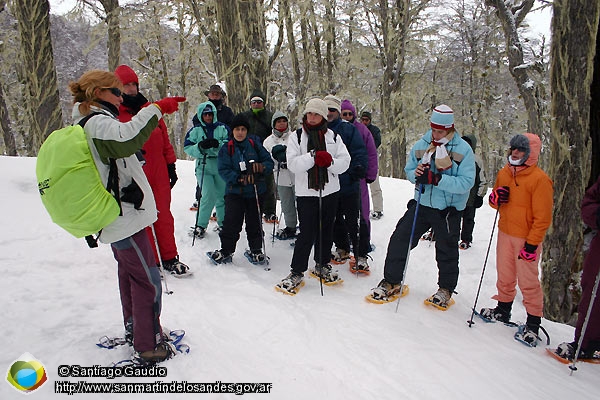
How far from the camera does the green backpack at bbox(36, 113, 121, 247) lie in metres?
2.43

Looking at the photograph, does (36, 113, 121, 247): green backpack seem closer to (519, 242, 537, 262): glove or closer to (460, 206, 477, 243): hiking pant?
(519, 242, 537, 262): glove

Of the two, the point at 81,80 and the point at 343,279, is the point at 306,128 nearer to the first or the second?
the point at 343,279

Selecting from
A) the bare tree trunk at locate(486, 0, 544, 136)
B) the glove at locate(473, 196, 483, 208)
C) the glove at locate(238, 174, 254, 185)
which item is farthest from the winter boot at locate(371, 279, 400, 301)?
the bare tree trunk at locate(486, 0, 544, 136)

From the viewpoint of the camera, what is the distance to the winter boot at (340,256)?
5689 millimetres

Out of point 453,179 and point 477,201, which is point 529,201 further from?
point 477,201

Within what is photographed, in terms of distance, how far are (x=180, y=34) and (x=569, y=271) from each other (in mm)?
18523

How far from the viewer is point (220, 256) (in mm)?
5156

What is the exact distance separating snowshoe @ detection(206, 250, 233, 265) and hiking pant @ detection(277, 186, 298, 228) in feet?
4.76

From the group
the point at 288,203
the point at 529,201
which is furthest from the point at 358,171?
the point at 529,201

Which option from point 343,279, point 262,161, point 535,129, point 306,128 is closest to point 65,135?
point 306,128

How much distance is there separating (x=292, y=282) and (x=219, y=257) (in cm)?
114

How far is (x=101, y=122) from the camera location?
101 inches

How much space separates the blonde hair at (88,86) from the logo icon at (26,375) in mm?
1768

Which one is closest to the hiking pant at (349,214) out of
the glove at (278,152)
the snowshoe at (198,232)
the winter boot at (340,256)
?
the winter boot at (340,256)
